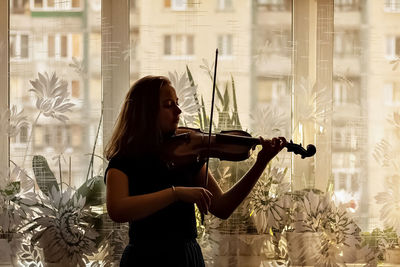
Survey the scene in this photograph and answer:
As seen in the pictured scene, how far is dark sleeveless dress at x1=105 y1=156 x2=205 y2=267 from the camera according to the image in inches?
61.3

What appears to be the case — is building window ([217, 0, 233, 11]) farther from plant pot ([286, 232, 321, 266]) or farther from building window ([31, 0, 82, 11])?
plant pot ([286, 232, 321, 266])

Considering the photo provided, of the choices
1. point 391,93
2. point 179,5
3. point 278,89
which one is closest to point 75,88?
point 179,5

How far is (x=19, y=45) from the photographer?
1.95 m

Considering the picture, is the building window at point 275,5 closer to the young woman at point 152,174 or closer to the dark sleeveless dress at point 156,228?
the young woman at point 152,174

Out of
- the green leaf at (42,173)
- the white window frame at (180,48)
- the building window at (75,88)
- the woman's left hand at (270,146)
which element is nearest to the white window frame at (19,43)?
the building window at (75,88)

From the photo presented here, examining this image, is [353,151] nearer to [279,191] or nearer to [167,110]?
[279,191]

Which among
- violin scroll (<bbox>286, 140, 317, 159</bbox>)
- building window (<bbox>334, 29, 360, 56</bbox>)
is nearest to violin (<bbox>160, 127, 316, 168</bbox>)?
violin scroll (<bbox>286, 140, 317, 159</bbox>)

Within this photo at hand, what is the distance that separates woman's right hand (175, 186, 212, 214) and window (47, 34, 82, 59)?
0.68m

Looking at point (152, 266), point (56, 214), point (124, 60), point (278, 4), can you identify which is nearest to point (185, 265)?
point (152, 266)

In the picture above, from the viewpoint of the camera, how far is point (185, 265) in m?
1.56

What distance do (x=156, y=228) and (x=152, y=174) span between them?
13 centimetres

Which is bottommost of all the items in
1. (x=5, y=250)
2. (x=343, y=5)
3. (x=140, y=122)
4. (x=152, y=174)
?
(x=5, y=250)

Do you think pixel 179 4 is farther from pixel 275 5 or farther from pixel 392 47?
pixel 392 47

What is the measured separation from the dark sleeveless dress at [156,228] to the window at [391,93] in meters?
0.75
